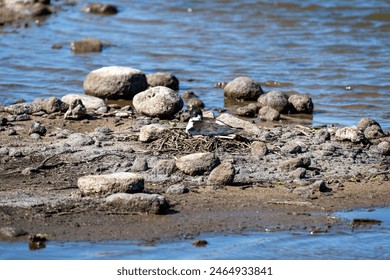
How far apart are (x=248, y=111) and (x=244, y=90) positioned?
1027mm

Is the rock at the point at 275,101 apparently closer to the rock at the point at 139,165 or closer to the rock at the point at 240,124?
the rock at the point at 240,124

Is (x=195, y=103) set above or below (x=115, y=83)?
below

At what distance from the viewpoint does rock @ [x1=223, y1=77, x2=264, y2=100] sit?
43.4 ft

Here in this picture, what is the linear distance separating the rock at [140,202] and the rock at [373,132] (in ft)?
12.3

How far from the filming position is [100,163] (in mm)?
9422

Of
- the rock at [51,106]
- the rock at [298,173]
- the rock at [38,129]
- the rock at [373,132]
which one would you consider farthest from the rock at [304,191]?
the rock at [51,106]

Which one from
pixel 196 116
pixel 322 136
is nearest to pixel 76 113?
pixel 196 116

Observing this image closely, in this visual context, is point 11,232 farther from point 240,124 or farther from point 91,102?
point 91,102

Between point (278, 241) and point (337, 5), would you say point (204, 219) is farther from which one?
point (337, 5)

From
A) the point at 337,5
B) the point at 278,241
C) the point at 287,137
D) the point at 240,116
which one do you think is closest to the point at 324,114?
the point at 240,116

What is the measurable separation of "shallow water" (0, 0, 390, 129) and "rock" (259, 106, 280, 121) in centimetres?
58

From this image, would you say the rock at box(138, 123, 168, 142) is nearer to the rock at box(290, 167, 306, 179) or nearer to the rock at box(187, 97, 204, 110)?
the rock at box(290, 167, 306, 179)

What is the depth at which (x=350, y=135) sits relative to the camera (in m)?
10.5

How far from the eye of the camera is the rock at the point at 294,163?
9.31m
